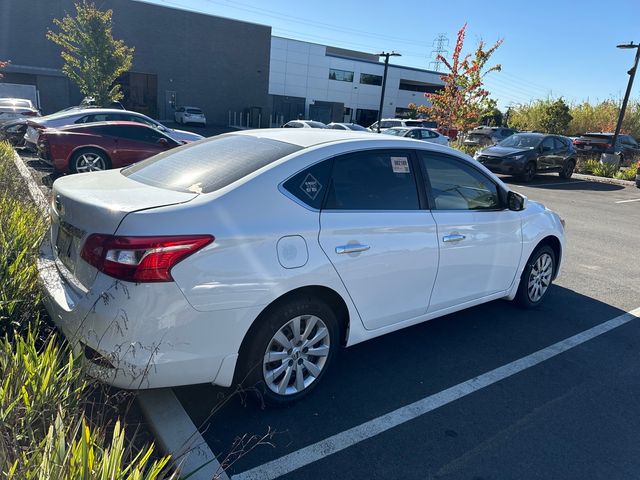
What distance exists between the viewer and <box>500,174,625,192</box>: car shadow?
16.2 meters

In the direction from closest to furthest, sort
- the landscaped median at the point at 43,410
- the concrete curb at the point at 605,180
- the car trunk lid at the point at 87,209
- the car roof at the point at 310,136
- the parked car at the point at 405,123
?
the landscaped median at the point at 43,410 → the car trunk lid at the point at 87,209 → the car roof at the point at 310,136 → the concrete curb at the point at 605,180 → the parked car at the point at 405,123

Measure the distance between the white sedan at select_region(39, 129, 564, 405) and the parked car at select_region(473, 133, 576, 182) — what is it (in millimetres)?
13022

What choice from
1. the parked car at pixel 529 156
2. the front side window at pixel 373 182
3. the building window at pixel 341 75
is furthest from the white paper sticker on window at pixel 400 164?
the building window at pixel 341 75

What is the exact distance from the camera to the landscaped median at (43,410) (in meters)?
1.71

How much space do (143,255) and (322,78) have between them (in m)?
48.4

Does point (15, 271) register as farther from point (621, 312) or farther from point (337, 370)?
point (621, 312)

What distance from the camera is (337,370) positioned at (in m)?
3.68

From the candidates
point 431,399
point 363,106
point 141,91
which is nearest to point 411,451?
point 431,399

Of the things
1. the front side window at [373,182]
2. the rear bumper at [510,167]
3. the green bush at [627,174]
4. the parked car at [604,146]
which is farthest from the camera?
the parked car at [604,146]

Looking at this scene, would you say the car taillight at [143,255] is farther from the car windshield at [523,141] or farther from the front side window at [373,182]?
the car windshield at [523,141]

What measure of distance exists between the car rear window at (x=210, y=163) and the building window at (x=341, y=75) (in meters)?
47.7

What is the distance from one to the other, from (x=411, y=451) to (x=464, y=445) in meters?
0.34

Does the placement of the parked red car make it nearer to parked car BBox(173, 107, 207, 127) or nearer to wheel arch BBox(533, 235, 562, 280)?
wheel arch BBox(533, 235, 562, 280)

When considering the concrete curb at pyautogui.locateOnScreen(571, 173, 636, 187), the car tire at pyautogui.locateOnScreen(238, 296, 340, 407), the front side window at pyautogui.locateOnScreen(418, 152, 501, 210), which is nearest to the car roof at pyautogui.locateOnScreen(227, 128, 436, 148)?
the front side window at pyautogui.locateOnScreen(418, 152, 501, 210)
